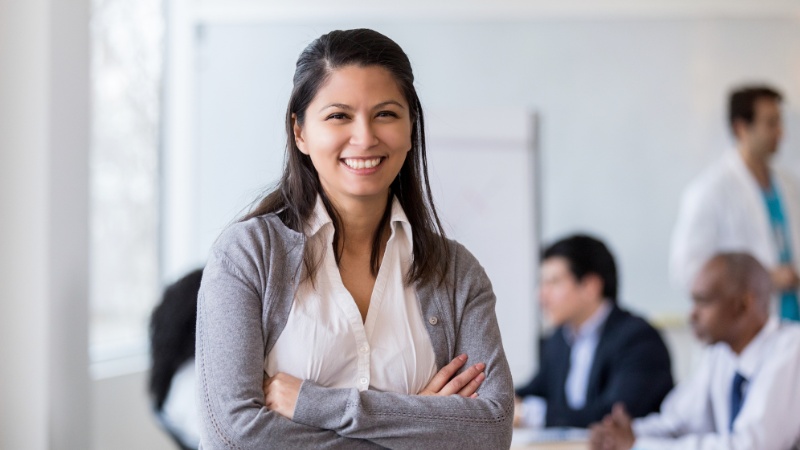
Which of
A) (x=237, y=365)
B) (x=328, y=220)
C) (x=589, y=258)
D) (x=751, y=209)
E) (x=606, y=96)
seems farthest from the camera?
(x=606, y=96)

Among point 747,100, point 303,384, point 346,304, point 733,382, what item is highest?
point 747,100

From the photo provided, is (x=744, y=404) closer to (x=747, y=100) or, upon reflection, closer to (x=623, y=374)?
(x=623, y=374)

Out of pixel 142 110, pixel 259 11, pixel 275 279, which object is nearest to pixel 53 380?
pixel 275 279

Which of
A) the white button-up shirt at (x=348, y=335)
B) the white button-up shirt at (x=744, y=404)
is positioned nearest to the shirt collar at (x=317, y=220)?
the white button-up shirt at (x=348, y=335)

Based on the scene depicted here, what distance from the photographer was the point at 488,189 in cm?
424

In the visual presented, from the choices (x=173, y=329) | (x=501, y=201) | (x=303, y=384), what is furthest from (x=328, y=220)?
(x=501, y=201)

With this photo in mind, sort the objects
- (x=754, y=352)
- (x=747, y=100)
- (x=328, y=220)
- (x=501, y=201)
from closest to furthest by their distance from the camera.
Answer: (x=328, y=220) → (x=754, y=352) → (x=501, y=201) → (x=747, y=100)

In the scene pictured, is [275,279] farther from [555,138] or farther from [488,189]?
[555,138]

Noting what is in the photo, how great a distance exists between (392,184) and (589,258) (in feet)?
7.42

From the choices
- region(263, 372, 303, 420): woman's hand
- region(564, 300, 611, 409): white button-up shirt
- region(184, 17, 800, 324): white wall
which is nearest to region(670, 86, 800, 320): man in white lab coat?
region(184, 17, 800, 324): white wall

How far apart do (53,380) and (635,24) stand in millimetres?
3704

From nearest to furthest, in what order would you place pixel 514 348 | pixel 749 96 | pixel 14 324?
pixel 14 324 < pixel 514 348 < pixel 749 96

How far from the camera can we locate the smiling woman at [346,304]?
1.48m

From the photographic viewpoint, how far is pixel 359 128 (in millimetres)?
1512
